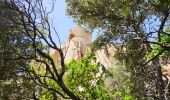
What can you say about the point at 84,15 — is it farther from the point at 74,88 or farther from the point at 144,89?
the point at 144,89

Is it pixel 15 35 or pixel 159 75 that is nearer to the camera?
pixel 159 75

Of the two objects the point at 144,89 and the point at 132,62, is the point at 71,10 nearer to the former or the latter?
the point at 132,62

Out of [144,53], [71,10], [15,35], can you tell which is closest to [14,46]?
[15,35]

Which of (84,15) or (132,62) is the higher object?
(84,15)

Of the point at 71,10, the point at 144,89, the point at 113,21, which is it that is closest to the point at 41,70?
the point at 71,10

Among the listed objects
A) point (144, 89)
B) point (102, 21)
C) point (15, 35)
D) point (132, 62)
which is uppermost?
point (102, 21)

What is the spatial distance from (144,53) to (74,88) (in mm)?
4361

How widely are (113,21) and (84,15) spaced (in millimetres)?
1582

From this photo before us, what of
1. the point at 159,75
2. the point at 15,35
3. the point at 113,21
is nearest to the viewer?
the point at 159,75

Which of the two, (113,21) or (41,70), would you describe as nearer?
(113,21)

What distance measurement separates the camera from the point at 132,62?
52.4 feet

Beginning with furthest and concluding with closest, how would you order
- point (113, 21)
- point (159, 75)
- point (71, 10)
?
point (71, 10)
point (113, 21)
point (159, 75)

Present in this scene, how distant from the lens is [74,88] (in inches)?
727

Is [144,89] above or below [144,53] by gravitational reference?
below
